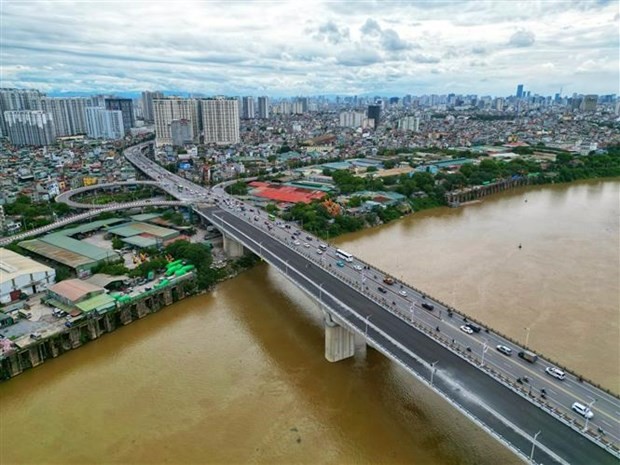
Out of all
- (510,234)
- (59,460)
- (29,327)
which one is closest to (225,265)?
(29,327)

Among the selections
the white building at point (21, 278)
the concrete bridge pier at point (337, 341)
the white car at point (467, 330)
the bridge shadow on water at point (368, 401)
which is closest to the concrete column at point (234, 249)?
the bridge shadow on water at point (368, 401)

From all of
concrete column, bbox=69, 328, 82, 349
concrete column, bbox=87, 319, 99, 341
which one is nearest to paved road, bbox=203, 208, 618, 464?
concrete column, bbox=87, 319, 99, 341

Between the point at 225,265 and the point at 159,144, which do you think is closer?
the point at 225,265

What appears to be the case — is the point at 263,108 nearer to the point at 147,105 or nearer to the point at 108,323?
the point at 147,105

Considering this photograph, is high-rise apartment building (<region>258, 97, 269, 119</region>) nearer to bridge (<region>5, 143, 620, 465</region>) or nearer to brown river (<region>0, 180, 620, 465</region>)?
brown river (<region>0, 180, 620, 465</region>)

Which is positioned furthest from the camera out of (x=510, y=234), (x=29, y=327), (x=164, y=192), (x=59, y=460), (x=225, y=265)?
(x=164, y=192)

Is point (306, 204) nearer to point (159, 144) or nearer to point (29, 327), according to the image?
point (29, 327)

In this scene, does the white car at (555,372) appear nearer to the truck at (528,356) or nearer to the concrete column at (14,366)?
the truck at (528,356)
